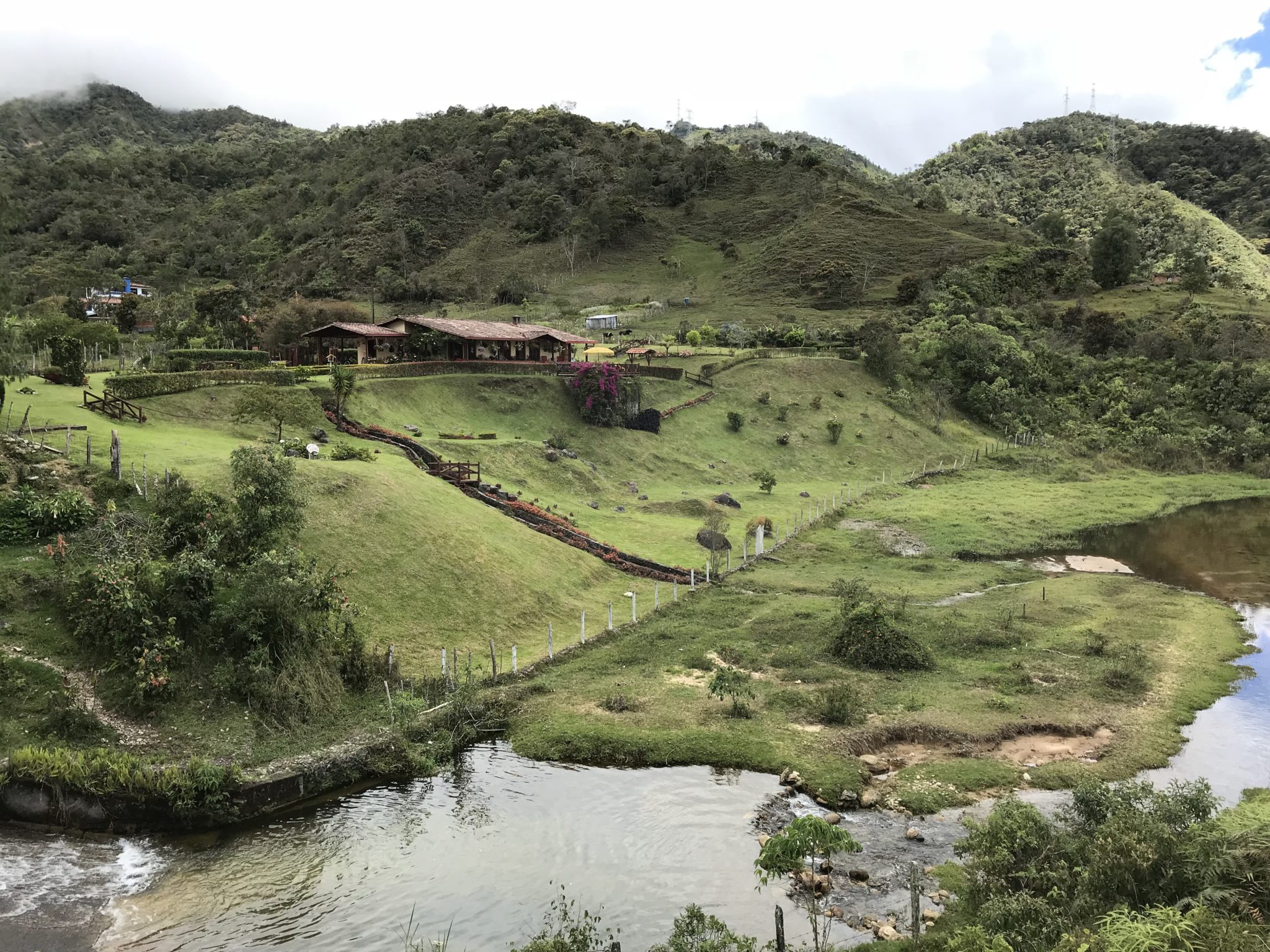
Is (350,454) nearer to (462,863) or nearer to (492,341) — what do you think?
(462,863)

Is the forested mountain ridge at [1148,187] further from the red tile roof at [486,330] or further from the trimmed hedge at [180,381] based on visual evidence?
the trimmed hedge at [180,381]

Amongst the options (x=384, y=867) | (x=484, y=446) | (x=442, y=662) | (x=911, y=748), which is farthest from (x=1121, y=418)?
(x=384, y=867)

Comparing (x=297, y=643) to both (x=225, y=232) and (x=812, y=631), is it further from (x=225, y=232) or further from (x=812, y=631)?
(x=225, y=232)

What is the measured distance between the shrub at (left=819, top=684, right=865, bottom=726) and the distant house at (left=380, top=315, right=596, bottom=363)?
46.1 metres

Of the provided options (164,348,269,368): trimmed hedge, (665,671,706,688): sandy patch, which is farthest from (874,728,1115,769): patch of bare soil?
(164,348,269,368): trimmed hedge

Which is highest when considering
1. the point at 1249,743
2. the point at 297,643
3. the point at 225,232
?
the point at 225,232

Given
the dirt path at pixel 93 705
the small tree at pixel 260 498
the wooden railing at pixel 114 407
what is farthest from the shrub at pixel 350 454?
the dirt path at pixel 93 705

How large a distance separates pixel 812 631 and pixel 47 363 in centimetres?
3976

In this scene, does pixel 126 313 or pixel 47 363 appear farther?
pixel 126 313

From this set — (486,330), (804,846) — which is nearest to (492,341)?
(486,330)

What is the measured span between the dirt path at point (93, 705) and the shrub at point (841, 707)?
1635 cm

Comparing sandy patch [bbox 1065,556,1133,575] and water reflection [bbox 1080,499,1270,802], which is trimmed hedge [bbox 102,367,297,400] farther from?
sandy patch [bbox 1065,556,1133,575]

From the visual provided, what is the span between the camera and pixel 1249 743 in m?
22.2

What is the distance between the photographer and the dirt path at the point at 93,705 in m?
18.9
